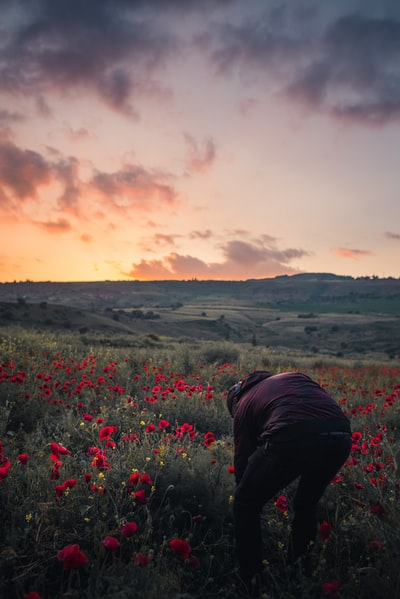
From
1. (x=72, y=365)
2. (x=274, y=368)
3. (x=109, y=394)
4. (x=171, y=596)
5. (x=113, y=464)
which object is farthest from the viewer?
(x=274, y=368)

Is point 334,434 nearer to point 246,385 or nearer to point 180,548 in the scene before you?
point 246,385

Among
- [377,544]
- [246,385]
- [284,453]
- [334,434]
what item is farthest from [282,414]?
[377,544]

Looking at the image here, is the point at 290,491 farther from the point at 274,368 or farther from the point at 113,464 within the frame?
the point at 274,368

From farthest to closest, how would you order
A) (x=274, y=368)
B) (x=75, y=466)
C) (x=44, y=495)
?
(x=274, y=368) → (x=75, y=466) → (x=44, y=495)

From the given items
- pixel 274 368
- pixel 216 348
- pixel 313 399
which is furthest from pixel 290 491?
pixel 216 348

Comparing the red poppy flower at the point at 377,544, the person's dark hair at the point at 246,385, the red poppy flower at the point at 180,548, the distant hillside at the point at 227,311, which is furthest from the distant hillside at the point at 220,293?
the red poppy flower at the point at 180,548

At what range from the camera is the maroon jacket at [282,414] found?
2.51 m

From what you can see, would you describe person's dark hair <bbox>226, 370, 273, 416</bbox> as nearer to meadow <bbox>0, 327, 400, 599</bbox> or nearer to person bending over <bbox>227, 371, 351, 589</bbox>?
person bending over <bbox>227, 371, 351, 589</bbox>

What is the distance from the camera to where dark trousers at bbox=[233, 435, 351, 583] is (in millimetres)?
2469

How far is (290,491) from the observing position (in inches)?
156

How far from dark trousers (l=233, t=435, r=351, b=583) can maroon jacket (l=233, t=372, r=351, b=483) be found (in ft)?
0.25

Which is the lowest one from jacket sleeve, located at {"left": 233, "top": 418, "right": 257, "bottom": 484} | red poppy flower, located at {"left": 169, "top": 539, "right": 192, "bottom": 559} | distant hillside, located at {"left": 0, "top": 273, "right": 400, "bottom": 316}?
red poppy flower, located at {"left": 169, "top": 539, "right": 192, "bottom": 559}

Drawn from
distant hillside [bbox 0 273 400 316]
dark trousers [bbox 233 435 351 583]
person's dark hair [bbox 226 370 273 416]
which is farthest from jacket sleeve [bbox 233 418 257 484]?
distant hillside [bbox 0 273 400 316]

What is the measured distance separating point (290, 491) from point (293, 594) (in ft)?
4.45
